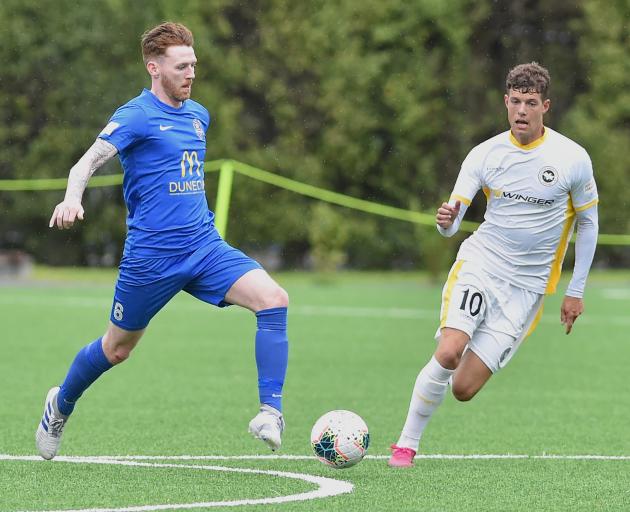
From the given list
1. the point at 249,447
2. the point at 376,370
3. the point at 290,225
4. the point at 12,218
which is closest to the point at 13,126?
the point at 12,218

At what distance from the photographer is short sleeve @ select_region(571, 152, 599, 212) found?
7734 mm

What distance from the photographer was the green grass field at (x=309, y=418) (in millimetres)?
6547

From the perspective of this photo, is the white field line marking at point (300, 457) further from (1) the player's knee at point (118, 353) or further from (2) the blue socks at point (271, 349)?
(2) the blue socks at point (271, 349)

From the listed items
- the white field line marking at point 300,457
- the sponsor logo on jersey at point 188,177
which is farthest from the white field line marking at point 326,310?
the sponsor logo on jersey at point 188,177

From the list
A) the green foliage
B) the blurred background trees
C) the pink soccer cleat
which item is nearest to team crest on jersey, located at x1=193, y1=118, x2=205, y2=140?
the pink soccer cleat

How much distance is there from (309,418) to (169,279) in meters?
3.13

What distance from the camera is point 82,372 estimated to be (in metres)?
7.54

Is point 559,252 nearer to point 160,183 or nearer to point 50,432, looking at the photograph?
point 160,183

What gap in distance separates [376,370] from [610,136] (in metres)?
30.0

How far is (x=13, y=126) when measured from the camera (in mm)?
41531

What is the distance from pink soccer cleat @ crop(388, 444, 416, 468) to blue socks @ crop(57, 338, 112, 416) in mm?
1659

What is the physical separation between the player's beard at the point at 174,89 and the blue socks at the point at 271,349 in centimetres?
126

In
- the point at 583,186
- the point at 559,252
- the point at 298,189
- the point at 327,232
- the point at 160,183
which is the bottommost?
the point at 327,232

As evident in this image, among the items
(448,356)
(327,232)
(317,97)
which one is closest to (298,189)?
(327,232)
